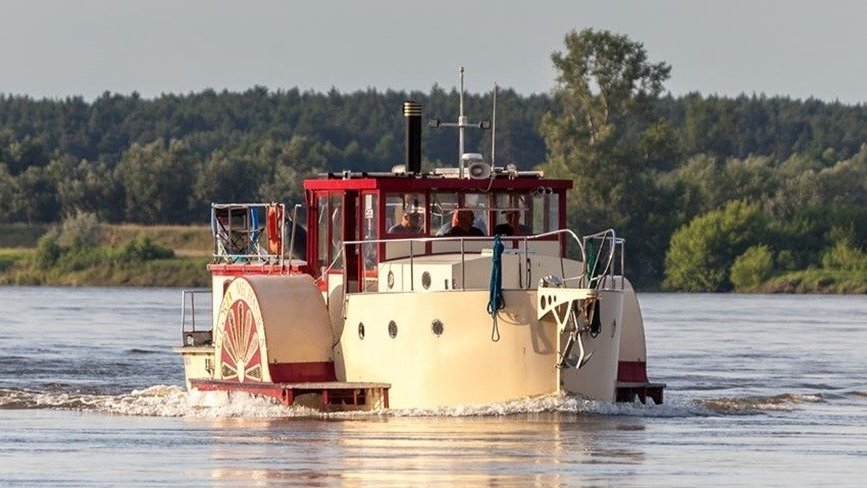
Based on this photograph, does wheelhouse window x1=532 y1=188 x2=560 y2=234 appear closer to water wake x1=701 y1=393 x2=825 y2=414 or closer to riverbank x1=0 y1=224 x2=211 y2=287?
water wake x1=701 y1=393 x2=825 y2=414

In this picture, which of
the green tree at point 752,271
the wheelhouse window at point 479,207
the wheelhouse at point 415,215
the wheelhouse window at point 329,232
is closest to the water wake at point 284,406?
the wheelhouse at point 415,215

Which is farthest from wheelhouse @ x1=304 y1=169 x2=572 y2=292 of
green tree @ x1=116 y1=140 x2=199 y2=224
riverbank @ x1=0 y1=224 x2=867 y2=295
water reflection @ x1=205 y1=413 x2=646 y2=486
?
green tree @ x1=116 y1=140 x2=199 y2=224

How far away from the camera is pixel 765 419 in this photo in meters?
30.7

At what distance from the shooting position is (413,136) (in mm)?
31750

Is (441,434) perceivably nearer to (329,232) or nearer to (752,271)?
(329,232)

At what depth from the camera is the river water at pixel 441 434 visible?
2306cm

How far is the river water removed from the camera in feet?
75.7

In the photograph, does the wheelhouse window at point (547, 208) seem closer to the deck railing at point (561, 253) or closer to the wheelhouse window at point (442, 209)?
the deck railing at point (561, 253)

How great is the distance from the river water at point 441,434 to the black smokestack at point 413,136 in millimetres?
3906

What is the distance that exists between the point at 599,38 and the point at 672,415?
76474 millimetres

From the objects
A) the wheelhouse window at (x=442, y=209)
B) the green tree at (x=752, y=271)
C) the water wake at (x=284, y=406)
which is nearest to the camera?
the water wake at (x=284, y=406)

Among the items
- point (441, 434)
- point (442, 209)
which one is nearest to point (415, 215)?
point (442, 209)

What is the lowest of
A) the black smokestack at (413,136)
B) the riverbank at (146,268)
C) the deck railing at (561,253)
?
the riverbank at (146,268)

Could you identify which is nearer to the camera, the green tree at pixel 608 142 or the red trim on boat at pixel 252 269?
the red trim on boat at pixel 252 269
